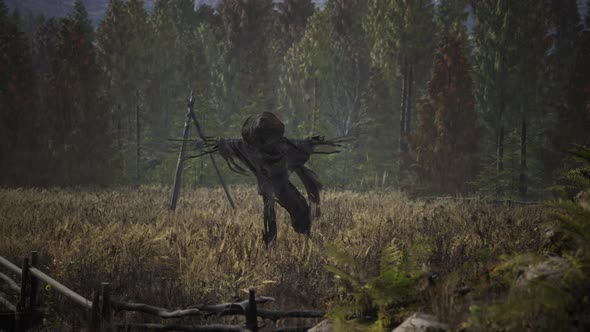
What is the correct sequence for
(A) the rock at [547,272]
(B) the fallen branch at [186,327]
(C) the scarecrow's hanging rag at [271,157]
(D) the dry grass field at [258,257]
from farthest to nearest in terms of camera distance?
(C) the scarecrow's hanging rag at [271,157], (B) the fallen branch at [186,327], (D) the dry grass field at [258,257], (A) the rock at [547,272]

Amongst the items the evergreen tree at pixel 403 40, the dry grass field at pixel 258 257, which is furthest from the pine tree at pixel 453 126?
the dry grass field at pixel 258 257

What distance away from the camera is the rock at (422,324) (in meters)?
2.96

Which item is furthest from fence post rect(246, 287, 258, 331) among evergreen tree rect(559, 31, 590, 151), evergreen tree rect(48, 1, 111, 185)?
evergreen tree rect(48, 1, 111, 185)

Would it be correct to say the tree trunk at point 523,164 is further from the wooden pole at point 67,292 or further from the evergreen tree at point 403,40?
the wooden pole at point 67,292

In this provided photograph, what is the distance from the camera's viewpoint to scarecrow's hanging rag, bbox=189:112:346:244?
6.83m

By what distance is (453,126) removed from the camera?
18812 millimetres

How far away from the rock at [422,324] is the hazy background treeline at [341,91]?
23.5 ft

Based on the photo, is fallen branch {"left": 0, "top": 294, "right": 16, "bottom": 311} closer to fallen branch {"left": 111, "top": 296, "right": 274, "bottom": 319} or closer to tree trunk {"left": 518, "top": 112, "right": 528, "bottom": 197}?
fallen branch {"left": 111, "top": 296, "right": 274, "bottom": 319}

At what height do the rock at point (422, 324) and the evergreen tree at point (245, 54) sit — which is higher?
the evergreen tree at point (245, 54)

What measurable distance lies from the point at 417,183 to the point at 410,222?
10693 millimetres

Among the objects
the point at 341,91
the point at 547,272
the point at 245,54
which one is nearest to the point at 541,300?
the point at 547,272

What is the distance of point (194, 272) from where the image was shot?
6.15 metres

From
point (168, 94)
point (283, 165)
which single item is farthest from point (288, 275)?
point (168, 94)

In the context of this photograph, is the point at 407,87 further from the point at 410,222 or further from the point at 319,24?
the point at 410,222
